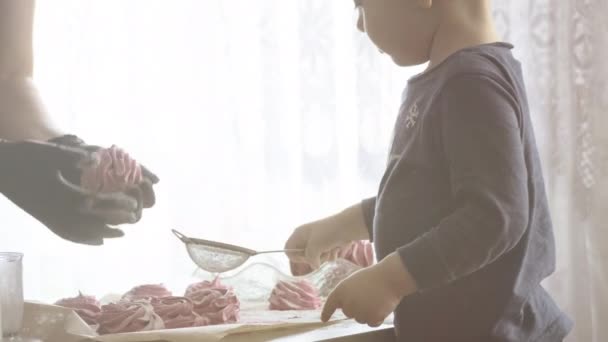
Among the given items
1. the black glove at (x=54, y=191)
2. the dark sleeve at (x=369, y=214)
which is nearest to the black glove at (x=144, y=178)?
the black glove at (x=54, y=191)

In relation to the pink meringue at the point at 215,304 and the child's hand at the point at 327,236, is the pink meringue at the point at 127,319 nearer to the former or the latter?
the pink meringue at the point at 215,304

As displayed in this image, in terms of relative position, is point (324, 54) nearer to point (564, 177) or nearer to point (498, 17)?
point (498, 17)

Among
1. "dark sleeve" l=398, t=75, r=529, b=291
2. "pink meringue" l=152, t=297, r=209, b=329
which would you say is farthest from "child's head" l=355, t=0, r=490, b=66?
"pink meringue" l=152, t=297, r=209, b=329

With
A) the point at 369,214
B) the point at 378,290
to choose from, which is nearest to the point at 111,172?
the point at 369,214

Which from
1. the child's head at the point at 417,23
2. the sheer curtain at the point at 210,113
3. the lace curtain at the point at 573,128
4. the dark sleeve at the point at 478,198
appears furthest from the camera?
the lace curtain at the point at 573,128

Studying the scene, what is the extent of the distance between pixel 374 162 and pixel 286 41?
0.21 metres

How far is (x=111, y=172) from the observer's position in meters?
0.99

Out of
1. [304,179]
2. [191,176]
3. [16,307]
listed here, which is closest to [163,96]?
[191,176]

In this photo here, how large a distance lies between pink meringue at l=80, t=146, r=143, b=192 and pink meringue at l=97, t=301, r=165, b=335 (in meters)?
0.17

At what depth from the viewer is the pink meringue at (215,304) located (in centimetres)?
88

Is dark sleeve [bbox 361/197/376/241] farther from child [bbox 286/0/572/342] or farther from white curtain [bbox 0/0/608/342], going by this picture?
white curtain [bbox 0/0/608/342]

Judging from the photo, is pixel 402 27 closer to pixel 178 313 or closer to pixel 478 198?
pixel 478 198

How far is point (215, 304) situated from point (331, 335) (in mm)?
140

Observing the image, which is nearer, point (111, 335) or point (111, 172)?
point (111, 335)
